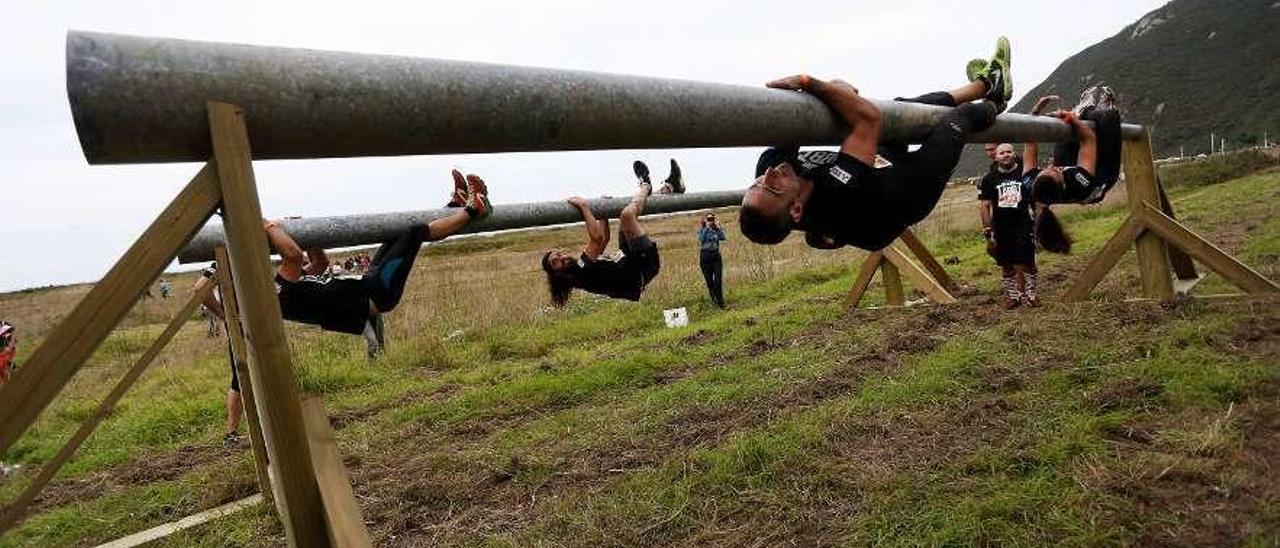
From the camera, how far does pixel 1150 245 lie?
6324 millimetres

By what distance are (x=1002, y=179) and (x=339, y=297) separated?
6251 mm

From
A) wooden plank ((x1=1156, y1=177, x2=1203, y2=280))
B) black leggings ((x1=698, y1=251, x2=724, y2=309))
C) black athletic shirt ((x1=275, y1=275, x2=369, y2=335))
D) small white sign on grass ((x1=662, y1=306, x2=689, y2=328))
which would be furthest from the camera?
black leggings ((x1=698, y1=251, x2=724, y2=309))

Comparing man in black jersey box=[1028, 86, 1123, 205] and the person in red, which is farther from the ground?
man in black jersey box=[1028, 86, 1123, 205]

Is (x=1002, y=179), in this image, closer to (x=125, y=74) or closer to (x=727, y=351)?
(x=727, y=351)

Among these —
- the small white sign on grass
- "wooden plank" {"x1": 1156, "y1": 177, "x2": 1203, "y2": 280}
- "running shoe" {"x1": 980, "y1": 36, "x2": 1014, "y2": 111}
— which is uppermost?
"running shoe" {"x1": 980, "y1": 36, "x2": 1014, "y2": 111}

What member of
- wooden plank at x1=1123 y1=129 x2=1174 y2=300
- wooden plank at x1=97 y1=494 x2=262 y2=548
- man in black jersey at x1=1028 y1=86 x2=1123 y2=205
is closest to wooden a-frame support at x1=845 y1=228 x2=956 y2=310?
wooden plank at x1=1123 y1=129 x2=1174 y2=300

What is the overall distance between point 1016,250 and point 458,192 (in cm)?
541

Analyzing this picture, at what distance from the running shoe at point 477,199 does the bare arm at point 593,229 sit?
2.42 feet

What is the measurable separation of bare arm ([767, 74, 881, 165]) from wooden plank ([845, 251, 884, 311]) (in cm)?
576

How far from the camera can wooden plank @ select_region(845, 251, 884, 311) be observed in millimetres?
8422

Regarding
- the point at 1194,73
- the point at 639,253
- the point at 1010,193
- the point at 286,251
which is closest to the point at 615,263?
the point at 639,253

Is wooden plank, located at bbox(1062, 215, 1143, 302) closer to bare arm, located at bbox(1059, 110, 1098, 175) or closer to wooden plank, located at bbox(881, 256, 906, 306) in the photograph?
bare arm, located at bbox(1059, 110, 1098, 175)

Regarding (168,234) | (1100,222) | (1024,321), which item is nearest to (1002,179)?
(1024,321)

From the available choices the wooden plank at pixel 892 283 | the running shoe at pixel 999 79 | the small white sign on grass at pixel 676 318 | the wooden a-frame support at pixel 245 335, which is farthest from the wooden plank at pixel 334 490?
the small white sign on grass at pixel 676 318
